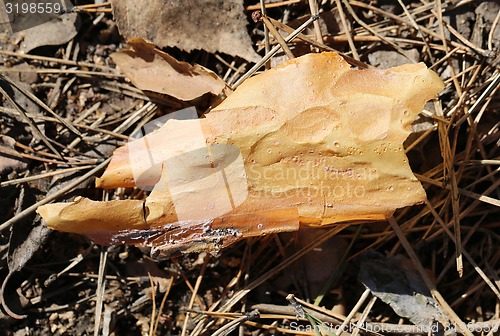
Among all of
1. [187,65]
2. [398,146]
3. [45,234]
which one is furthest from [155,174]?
[398,146]

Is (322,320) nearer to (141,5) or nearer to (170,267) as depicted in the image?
(170,267)

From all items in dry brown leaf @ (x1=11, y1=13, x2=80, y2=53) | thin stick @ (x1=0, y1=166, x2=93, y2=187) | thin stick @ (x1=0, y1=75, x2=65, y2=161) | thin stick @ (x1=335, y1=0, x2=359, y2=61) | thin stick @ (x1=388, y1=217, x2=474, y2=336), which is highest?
dry brown leaf @ (x1=11, y1=13, x2=80, y2=53)

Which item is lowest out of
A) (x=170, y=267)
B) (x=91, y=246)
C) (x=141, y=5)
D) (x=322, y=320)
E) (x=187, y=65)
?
(x=322, y=320)

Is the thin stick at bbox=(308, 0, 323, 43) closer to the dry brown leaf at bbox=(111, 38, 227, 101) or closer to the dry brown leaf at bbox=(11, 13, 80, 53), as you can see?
the dry brown leaf at bbox=(111, 38, 227, 101)

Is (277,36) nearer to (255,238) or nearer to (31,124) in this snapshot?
(255,238)

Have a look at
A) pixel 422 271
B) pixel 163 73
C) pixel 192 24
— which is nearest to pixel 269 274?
pixel 422 271

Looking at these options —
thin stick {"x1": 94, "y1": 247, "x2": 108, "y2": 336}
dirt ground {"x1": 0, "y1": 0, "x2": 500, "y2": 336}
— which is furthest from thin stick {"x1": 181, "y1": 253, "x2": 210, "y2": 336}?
thin stick {"x1": 94, "y1": 247, "x2": 108, "y2": 336}
